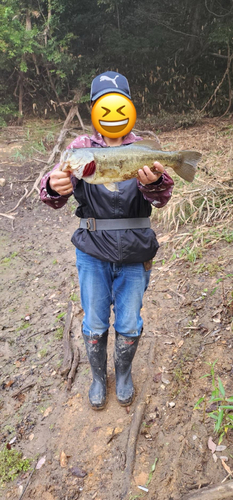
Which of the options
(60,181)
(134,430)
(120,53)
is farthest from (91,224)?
(120,53)

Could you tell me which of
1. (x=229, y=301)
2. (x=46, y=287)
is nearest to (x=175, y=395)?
(x=229, y=301)

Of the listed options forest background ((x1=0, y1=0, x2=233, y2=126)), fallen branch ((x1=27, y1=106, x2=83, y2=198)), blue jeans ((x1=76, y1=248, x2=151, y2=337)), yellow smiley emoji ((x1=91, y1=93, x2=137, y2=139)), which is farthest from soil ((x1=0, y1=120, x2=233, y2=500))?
forest background ((x1=0, y1=0, x2=233, y2=126))

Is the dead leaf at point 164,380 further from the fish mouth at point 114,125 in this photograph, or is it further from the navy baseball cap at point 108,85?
the navy baseball cap at point 108,85

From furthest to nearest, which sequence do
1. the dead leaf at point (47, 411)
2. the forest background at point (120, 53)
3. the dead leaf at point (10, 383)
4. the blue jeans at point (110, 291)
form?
the forest background at point (120, 53), the dead leaf at point (10, 383), the dead leaf at point (47, 411), the blue jeans at point (110, 291)

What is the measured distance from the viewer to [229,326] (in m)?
3.06

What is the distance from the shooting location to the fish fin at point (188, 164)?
1.96m

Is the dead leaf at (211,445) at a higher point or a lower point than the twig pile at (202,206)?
higher

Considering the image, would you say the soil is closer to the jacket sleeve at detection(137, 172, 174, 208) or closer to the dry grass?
the dry grass

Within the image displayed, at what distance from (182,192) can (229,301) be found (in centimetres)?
259

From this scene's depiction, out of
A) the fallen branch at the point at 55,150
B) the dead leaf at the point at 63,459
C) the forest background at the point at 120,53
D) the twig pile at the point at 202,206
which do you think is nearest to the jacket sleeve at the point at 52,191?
the dead leaf at the point at 63,459

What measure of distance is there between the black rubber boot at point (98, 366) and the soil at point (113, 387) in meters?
0.12

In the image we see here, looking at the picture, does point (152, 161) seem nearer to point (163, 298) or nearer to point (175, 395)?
point (175, 395)

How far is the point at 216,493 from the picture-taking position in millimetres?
1771

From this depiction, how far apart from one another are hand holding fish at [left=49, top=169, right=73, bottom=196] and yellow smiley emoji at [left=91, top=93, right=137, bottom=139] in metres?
0.43
